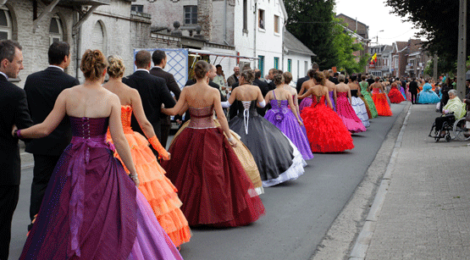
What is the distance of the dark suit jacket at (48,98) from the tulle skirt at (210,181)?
1575 mm

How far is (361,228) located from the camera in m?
7.15

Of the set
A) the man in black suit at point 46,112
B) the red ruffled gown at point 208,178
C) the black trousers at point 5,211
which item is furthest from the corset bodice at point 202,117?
the black trousers at point 5,211

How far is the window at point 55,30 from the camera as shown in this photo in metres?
18.7

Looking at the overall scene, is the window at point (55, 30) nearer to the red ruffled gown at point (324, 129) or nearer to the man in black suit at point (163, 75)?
the red ruffled gown at point (324, 129)

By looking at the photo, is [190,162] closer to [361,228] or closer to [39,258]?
[361,228]

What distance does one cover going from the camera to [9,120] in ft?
15.2

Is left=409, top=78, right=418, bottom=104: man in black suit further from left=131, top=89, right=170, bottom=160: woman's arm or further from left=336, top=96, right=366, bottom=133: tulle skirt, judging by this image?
left=131, top=89, right=170, bottom=160: woman's arm

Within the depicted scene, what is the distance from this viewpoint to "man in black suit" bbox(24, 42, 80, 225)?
18.7ft

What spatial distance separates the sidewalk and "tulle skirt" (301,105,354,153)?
137cm

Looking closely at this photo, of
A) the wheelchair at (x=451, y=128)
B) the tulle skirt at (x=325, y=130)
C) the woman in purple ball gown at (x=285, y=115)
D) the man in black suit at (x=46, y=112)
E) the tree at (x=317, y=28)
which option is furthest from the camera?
the tree at (x=317, y=28)

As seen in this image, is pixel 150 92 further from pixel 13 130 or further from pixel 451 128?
pixel 451 128

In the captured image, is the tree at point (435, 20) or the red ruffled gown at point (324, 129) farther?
the tree at point (435, 20)

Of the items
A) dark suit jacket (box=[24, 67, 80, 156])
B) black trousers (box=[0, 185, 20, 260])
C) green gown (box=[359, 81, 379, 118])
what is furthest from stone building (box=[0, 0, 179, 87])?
black trousers (box=[0, 185, 20, 260])

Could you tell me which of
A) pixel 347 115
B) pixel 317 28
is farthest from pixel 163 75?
pixel 317 28
